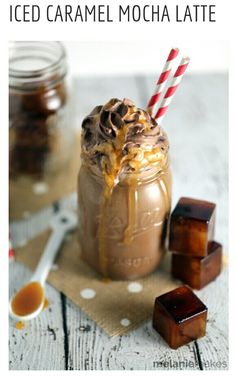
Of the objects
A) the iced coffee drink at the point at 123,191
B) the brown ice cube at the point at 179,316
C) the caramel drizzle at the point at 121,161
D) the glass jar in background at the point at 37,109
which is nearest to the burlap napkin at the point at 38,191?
the glass jar in background at the point at 37,109

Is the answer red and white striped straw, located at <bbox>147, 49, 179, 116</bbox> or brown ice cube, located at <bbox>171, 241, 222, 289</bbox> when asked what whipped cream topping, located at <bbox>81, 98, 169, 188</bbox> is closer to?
red and white striped straw, located at <bbox>147, 49, 179, 116</bbox>

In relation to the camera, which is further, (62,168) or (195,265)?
(62,168)

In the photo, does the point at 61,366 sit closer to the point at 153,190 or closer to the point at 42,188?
the point at 153,190

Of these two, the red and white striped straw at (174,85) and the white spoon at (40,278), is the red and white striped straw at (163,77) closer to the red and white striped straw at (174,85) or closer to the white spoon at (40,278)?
the red and white striped straw at (174,85)

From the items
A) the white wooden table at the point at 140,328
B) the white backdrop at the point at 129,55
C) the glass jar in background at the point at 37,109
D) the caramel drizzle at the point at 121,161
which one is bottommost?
the white wooden table at the point at 140,328

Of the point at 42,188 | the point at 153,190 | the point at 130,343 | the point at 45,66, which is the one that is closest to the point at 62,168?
the point at 42,188

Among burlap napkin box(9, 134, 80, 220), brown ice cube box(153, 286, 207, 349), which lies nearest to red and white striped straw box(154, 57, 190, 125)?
brown ice cube box(153, 286, 207, 349)
